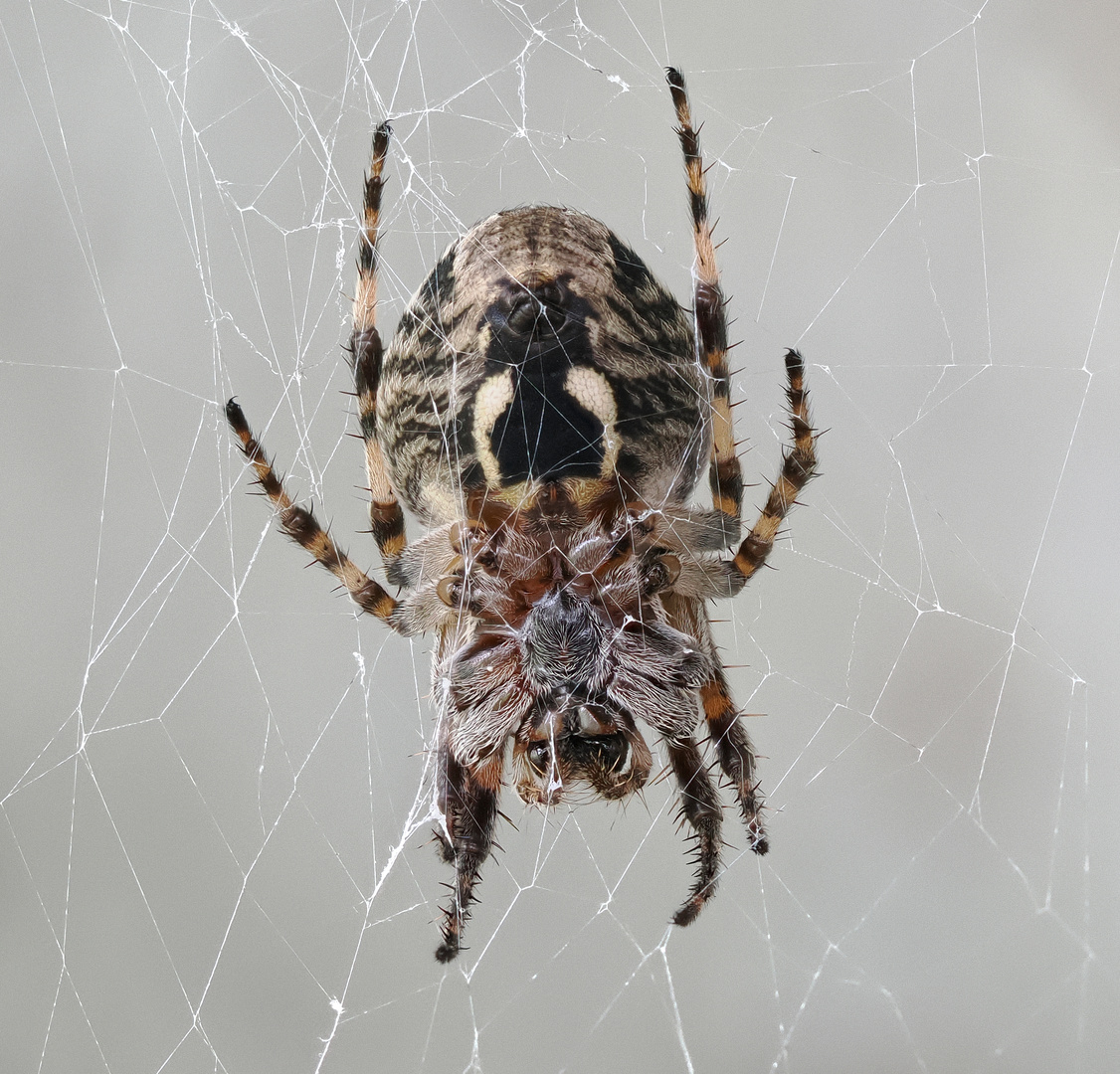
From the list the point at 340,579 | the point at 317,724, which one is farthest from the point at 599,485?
the point at 317,724

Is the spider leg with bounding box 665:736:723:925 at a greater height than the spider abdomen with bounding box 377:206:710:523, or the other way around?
the spider abdomen with bounding box 377:206:710:523

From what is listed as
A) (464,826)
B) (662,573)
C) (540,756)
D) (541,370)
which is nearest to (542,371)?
(541,370)

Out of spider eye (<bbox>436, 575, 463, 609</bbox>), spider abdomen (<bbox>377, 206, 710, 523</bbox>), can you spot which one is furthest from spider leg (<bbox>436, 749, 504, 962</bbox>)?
spider abdomen (<bbox>377, 206, 710, 523</bbox>)

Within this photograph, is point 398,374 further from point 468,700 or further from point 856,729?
point 856,729

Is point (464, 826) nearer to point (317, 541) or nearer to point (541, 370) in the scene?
point (317, 541)

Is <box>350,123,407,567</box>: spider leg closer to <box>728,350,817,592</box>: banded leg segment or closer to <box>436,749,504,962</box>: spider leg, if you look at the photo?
<box>436,749,504,962</box>: spider leg

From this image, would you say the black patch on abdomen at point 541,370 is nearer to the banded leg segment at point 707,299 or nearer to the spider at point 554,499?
the spider at point 554,499

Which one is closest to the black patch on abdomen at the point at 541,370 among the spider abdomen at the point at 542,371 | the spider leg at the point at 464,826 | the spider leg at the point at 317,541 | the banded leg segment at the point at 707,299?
the spider abdomen at the point at 542,371
